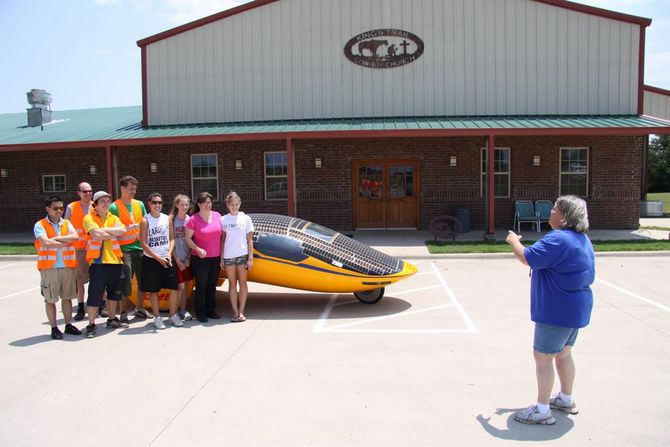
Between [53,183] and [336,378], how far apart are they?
1683 cm

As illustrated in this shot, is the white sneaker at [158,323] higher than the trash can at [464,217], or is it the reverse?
the trash can at [464,217]

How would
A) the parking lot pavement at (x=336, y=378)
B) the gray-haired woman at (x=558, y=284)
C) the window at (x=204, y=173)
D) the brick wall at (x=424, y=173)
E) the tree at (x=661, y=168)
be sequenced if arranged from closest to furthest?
the gray-haired woman at (x=558, y=284) < the parking lot pavement at (x=336, y=378) < the brick wall at (x=424, y=173) < the window at (x=204, y=173) < the tree at (x=661, y=168)

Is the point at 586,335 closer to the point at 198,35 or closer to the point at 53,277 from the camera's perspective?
the point at 53,277

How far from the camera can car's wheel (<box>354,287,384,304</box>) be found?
801 cm

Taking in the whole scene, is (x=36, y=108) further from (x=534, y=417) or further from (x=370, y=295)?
(x=534, y=417)

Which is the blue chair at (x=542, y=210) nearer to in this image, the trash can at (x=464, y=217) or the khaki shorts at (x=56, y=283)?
Result: the trash can at (x=464, y=217)

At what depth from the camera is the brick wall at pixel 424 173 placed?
16.5 metres

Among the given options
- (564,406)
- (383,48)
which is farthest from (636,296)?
(383,48)

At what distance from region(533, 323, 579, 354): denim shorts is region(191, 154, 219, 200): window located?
48.5 ft

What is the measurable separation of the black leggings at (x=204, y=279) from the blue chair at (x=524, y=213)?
1112 cm

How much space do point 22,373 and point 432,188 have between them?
13044 millimetres

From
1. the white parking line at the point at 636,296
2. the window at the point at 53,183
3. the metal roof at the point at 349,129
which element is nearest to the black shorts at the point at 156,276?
the white parking line at the point at 636,296

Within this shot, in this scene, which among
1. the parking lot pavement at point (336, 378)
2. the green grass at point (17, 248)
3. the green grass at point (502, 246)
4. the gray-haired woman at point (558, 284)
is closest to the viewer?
the gray-haired woman at point (558, 284)

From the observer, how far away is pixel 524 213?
16203 millimetres
